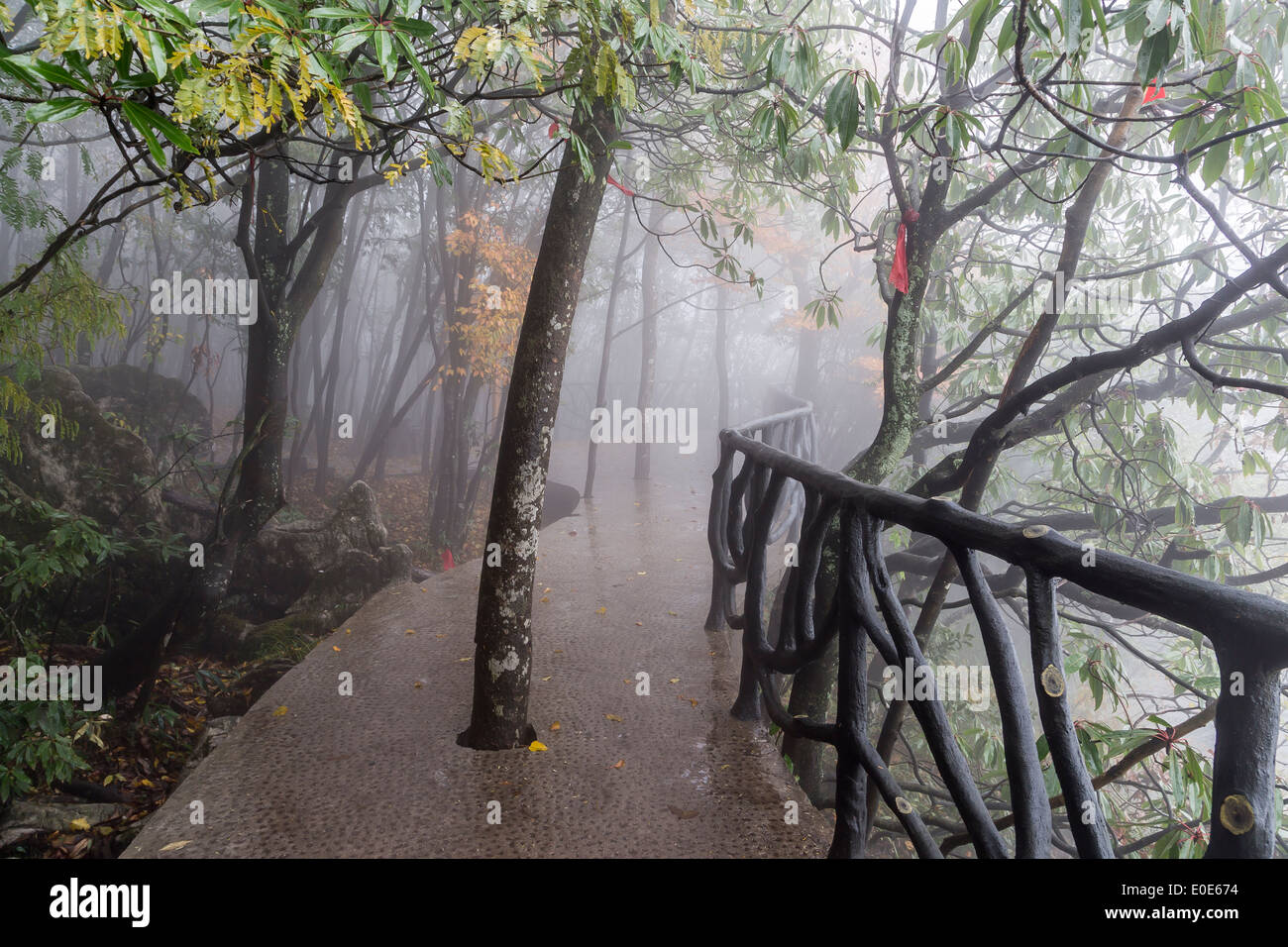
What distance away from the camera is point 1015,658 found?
5.38ft

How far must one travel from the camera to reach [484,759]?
10.4ft

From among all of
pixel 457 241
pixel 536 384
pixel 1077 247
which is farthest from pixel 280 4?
pixel 457 241

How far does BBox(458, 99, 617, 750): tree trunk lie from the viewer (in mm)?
3277

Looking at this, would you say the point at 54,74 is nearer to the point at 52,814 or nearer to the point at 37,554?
the point at 52,814

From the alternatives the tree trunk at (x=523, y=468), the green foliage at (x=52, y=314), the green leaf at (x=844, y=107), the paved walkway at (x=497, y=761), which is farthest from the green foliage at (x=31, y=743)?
the green leaf at (x=844, y=107)

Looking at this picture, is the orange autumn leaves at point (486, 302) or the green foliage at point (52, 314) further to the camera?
the orange autumn leaves at point (486, 302)

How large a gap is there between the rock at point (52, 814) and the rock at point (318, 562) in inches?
106

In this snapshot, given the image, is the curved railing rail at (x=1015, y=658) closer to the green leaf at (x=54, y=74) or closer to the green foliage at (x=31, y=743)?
the green leaf at (x=54, y=74)

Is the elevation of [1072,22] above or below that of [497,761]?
above

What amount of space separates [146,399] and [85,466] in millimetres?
5315

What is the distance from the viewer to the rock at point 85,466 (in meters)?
7.00

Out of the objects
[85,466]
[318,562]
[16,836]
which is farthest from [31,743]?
[85,466]
